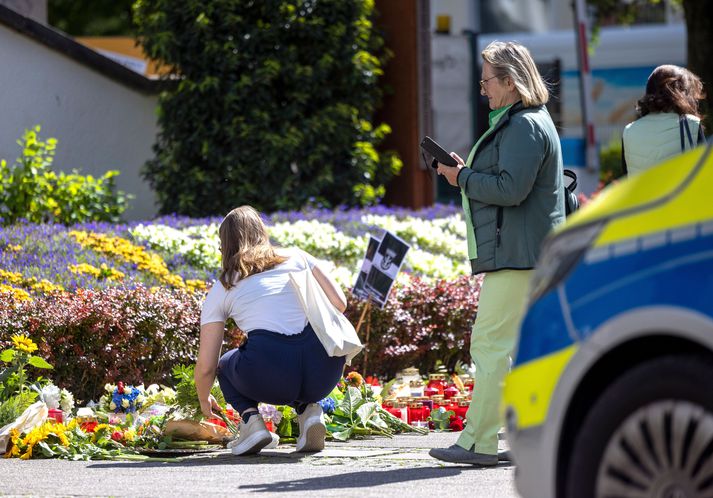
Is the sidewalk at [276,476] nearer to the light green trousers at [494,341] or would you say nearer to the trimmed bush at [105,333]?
the light green trousers at [494,341]

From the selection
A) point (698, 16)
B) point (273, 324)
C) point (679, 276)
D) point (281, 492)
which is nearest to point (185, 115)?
point (698, 16)

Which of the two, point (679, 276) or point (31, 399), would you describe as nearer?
point (679, 276)

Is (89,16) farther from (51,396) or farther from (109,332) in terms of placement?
(51,396)

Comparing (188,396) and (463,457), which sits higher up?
(188,396)

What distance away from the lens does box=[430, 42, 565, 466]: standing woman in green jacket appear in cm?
616

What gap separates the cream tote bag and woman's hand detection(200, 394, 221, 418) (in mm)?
644

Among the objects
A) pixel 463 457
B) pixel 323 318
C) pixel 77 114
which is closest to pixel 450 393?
pixel 323 318

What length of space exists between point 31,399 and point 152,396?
0.68 meters

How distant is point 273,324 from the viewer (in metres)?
6.75

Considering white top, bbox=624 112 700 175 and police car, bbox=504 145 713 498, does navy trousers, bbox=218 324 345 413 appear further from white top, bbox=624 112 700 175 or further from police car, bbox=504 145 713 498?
police car, bbox=504 145 713 498

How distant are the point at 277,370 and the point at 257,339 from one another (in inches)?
7.2

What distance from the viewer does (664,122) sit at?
21.5 feet

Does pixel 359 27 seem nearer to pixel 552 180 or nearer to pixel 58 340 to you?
pixel 58 340

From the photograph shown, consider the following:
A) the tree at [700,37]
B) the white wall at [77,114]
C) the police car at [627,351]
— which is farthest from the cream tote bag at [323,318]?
the tree at [700,37]
